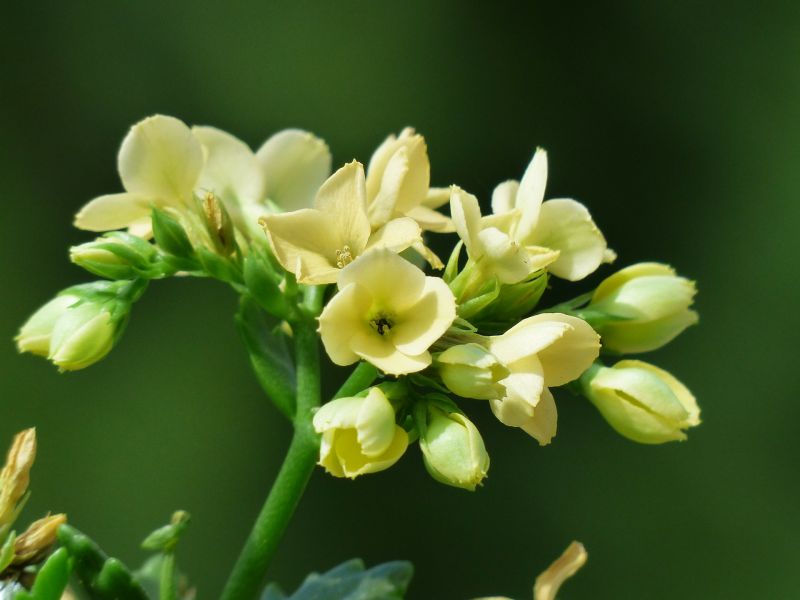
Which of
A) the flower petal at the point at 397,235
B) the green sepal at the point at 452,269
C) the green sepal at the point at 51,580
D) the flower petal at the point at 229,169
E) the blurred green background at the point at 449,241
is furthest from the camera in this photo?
the blurred green background at the point at 449,241

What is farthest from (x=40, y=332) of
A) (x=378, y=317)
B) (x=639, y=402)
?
(x=639, y=402)

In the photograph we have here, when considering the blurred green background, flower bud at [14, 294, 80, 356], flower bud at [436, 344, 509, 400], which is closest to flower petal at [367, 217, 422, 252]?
flower bud at [436, 344, 509, 400]

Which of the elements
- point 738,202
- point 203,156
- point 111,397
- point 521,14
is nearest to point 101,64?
point 111,397

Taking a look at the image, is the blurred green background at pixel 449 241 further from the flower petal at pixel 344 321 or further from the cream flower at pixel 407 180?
the flower petal at pixel 344 321

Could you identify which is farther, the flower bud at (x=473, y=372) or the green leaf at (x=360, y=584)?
the green leaf at (x=360, y=584)

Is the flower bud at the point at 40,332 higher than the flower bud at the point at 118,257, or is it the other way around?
the flower bud at the point at 118,257

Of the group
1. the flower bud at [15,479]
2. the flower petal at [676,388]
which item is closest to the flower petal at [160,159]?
the flower bud at [15,479]

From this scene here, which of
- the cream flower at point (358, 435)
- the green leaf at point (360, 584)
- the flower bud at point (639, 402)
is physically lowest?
the green leaf at point (360, 584)

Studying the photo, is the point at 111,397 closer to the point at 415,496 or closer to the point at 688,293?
the point at 415,496
